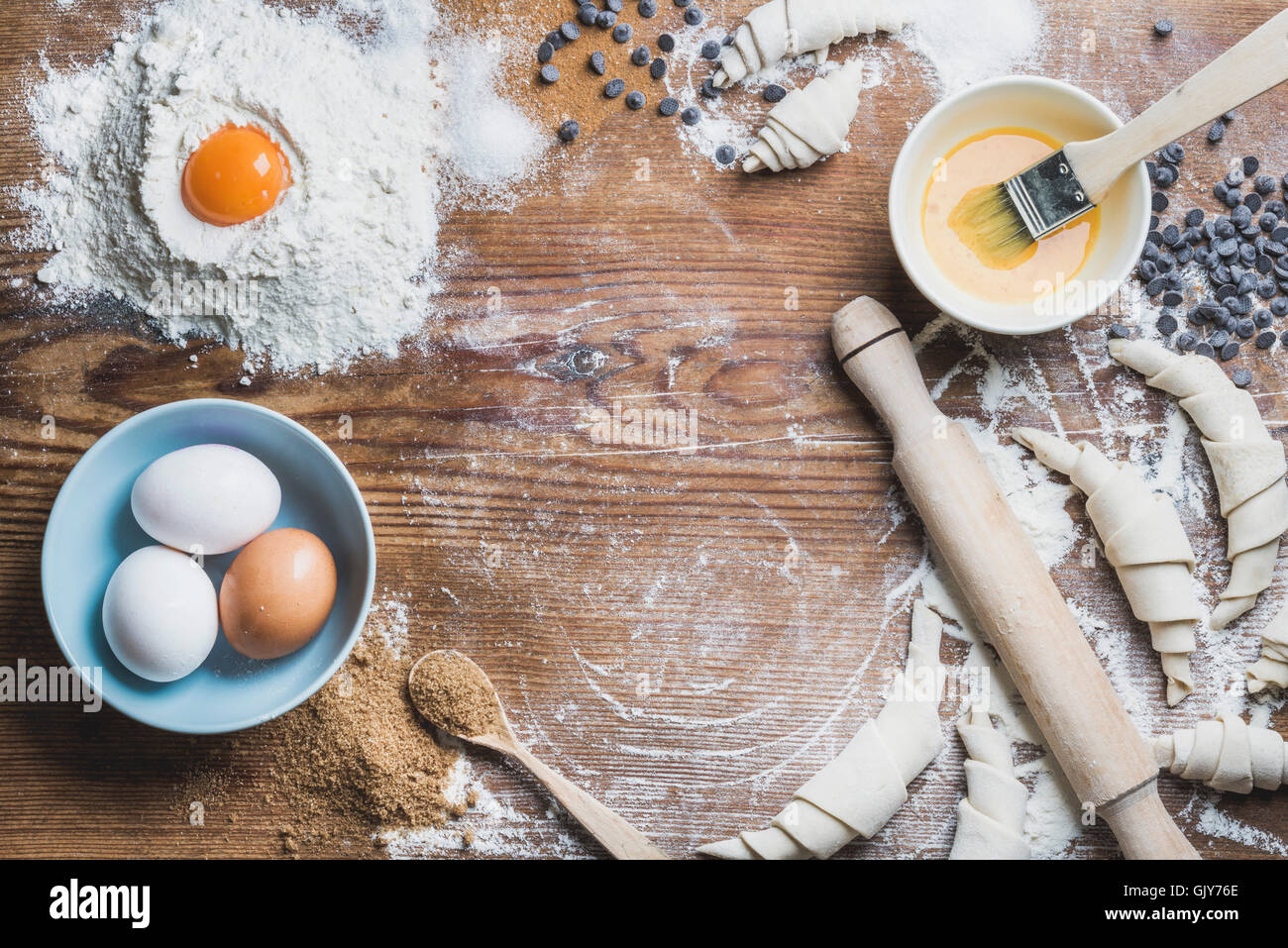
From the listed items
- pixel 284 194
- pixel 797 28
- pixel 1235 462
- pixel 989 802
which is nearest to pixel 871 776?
pixel 989 802

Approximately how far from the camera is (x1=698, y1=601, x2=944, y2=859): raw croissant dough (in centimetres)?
145

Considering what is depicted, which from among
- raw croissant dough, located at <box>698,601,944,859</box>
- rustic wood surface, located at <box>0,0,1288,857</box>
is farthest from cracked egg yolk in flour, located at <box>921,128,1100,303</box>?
raw croissant dough, located at <box>698,601,944,859</box>

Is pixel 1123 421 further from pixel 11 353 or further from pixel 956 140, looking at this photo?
pixel 11 353

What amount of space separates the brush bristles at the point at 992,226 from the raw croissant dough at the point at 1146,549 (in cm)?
34

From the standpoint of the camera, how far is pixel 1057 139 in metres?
1.46

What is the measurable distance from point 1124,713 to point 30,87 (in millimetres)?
2152

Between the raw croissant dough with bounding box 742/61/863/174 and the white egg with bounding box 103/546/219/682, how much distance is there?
44.2 inches

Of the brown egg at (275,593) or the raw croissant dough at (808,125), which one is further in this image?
the raw croissant dough at (808,125)

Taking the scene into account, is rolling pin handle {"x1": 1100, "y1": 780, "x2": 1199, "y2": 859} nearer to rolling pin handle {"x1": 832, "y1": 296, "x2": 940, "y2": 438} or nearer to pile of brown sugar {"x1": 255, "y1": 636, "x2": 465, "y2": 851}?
rolling pin handle {"x1": 832, "y1": 296, "x2": 940, "y2": 438}

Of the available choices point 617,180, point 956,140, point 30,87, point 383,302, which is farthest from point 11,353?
point 956,140

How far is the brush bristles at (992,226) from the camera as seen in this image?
1.42 meters

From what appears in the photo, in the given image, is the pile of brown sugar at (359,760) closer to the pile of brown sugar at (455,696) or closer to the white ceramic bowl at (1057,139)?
the pile of brown sugar at (455,696)

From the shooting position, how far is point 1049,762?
1.52 m

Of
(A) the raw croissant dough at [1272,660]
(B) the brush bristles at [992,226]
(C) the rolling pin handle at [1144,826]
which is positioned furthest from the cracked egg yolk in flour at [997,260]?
(C) the rolling pin handle at [1144,826]
